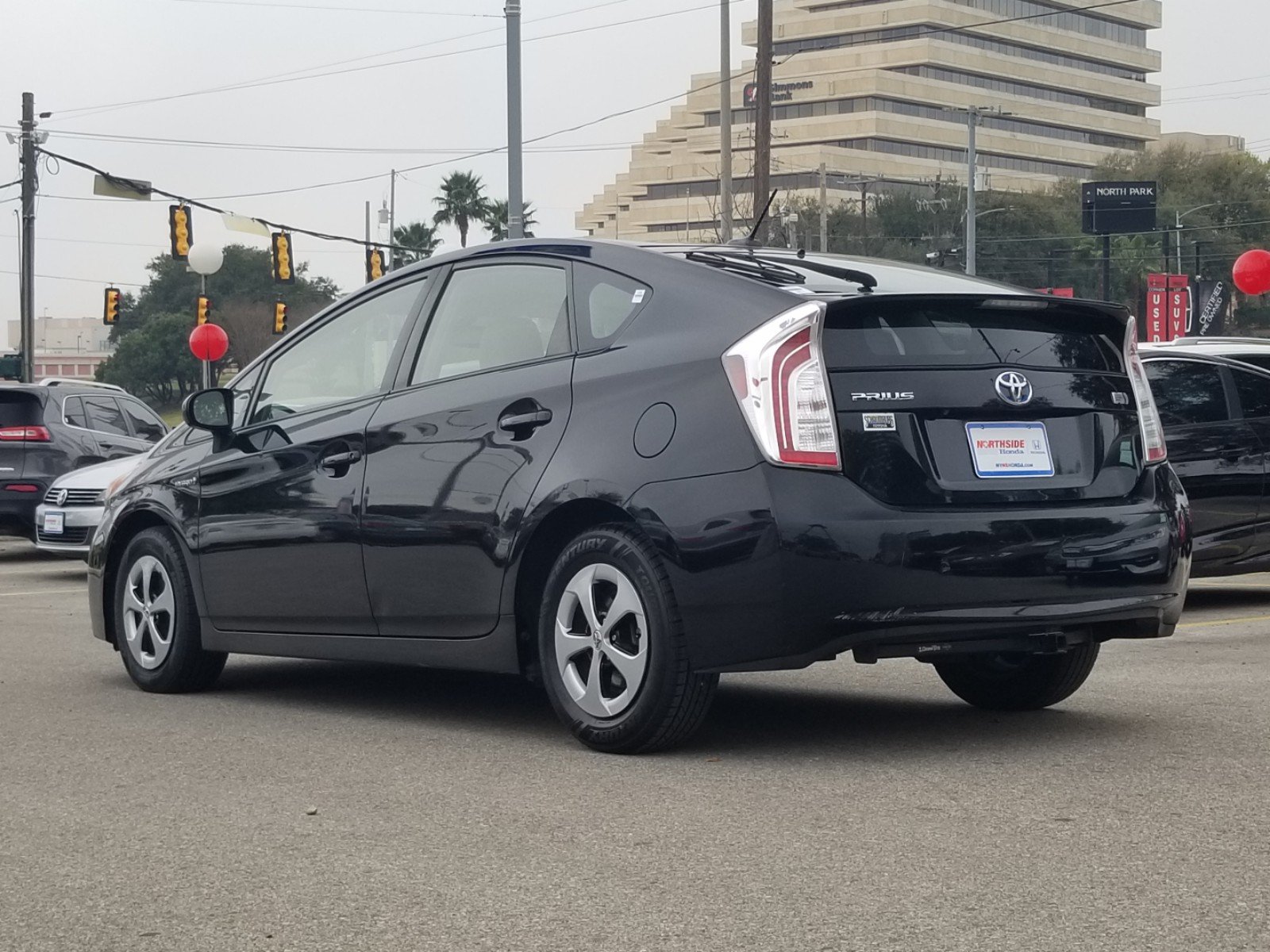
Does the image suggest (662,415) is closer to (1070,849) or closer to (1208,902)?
(1070,849)

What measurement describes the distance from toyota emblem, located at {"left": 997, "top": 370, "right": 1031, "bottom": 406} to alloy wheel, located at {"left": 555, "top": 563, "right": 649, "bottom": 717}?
1.26 meters

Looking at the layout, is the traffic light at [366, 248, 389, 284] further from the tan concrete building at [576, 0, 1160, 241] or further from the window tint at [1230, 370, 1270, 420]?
the tan concrete building at [576, 0, 1160, 241]

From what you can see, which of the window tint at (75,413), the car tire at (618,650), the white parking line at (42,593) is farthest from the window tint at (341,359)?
the window tint at (75,413)

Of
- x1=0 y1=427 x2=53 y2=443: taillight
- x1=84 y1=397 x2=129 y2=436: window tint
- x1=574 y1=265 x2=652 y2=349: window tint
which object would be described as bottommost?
x1=0 y1=427 x2=53 y2=443: taillight

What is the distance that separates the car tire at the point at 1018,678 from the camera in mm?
6617

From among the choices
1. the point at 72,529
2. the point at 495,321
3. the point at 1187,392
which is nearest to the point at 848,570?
the point at 495,321

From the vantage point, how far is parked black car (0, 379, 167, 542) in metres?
16.9

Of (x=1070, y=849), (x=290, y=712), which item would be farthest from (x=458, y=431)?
(x=1070, y=849)

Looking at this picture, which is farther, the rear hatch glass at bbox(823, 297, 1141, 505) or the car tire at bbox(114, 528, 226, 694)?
the car tire at bbox(114, 528, 226, 694)

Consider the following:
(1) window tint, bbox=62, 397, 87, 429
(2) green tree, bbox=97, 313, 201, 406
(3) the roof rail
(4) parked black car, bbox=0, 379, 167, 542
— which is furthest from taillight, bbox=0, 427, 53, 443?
(2) green tree, bbox=97, 313, 201, 406

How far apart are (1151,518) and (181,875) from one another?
3.17 meters

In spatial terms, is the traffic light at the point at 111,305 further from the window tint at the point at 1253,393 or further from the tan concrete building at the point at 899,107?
the tan concrete building at the point at 899,107

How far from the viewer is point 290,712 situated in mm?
7094

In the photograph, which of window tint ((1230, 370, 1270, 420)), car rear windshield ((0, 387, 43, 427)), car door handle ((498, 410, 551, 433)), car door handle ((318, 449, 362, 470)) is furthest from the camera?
car rear windshield ((0, 387, 43, 427))
